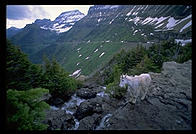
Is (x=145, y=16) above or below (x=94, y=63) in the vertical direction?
above

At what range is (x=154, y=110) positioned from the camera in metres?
6.19

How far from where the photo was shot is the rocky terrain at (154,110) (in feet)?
15.0

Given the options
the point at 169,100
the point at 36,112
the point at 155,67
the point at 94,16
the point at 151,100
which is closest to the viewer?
the point at 36,112

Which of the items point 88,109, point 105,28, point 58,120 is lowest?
point 88,109

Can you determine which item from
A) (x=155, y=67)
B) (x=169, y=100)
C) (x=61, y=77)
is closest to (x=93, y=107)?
(x=61, y=77)

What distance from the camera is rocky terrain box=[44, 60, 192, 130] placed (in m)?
4.57

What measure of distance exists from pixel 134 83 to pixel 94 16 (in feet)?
620

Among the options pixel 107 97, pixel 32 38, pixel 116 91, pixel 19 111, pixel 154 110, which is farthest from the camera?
pixel 32 38

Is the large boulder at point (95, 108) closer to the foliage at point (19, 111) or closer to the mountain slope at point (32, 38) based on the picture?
the foliage at point (19, 111)

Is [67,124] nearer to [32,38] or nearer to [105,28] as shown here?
[105,28]

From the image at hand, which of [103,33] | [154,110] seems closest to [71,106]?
[154,110]

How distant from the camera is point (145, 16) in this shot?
104 meters

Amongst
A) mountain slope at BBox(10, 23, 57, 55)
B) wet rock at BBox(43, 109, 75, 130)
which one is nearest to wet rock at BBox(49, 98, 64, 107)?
wet rock at BBox(43, 109, 75, 130)
